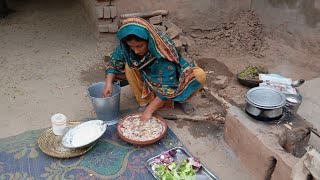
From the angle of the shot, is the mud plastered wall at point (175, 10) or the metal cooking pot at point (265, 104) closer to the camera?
the metal cooking pot at point (265, 104)

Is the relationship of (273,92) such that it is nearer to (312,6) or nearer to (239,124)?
(239,124)

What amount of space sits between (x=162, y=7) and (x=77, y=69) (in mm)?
1371

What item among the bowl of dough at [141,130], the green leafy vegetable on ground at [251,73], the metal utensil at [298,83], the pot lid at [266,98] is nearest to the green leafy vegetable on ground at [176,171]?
the bowl of dough at [141,130]

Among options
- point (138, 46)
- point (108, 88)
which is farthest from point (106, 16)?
point (138, 46)

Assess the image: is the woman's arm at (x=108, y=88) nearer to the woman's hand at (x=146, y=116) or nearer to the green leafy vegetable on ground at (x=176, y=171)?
the woman's hand at (x=146, y=116)

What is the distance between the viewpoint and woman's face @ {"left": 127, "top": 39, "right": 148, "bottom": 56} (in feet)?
8.11

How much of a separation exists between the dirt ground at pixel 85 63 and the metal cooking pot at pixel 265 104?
44cm

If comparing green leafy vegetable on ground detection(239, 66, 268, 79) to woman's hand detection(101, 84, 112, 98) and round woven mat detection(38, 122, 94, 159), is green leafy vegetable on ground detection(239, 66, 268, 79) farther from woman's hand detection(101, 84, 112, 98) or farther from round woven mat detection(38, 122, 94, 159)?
round woven mat detection(38, 122, 94, 159)

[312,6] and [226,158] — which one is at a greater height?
[312,6]

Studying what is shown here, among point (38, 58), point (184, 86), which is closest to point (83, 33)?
point (38, 58)

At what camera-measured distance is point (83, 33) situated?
468cm

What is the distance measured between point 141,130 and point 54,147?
0.68 metres

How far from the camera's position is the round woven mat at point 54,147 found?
2486 mm

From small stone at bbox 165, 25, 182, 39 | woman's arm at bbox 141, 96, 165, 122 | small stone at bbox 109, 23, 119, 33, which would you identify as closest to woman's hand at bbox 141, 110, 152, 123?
woman's arm at bbox 141, 96, 165, 122
